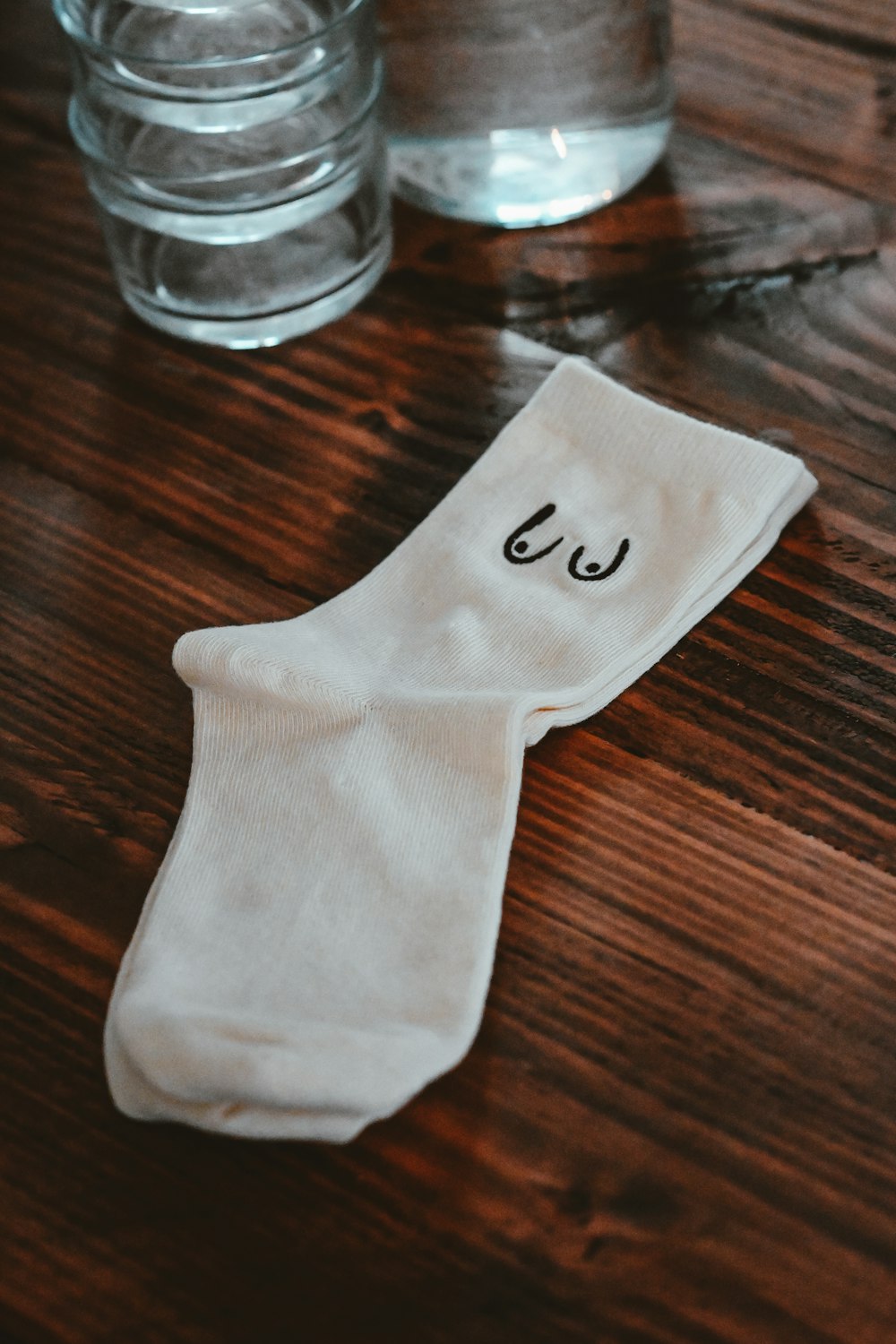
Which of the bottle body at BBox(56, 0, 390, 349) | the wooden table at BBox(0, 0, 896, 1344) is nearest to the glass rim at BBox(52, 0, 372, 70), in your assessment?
the bottle body at BBox(56, 0, 390, 349)

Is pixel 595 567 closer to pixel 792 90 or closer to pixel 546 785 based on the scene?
pixel 546 785

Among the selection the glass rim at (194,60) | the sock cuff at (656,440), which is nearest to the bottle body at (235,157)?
the glass rim at (194,60)

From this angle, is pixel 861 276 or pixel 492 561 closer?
pixel 492 561

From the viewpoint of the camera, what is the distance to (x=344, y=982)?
483mm

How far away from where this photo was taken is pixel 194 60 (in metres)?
0.68

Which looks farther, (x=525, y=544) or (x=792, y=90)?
(x=792, y=90)

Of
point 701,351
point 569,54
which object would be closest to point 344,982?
point 701,351

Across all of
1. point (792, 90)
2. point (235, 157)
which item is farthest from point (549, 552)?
point (792, 90)

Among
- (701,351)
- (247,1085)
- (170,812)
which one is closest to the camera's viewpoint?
(247,1085)

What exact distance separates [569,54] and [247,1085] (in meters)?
0.58

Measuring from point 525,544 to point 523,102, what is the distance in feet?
0.96

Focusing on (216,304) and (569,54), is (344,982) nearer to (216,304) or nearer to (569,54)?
(216,304)

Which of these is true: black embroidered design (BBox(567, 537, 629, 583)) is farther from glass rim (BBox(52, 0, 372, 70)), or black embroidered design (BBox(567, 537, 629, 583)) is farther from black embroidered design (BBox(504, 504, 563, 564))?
glass rim (BBox(52, 0, 372, 70))

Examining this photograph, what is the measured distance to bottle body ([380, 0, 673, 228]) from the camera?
0.75m
